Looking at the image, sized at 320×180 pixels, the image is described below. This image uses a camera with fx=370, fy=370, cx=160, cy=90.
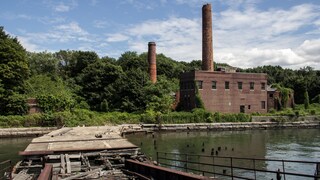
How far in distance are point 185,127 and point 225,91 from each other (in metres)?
14.0

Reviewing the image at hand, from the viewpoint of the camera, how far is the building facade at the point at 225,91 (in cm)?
6065

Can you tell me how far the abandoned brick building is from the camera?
199ft

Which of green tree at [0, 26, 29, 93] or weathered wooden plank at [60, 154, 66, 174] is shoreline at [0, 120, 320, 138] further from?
weathered wooden plank at [60, 154, 66, 174]

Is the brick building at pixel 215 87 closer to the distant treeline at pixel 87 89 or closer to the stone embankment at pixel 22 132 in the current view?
the distant treeline at pixel 87 89

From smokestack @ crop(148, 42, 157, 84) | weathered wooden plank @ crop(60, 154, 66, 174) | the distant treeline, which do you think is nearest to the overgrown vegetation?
the distant treeline

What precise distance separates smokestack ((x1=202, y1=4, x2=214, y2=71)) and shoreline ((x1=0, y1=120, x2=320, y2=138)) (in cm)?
1213

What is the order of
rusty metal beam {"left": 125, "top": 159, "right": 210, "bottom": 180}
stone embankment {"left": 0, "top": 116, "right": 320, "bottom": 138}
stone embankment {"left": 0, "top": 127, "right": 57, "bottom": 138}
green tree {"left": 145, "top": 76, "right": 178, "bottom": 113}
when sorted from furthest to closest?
green tree {"left": 145, "top": 76, "right": 178, "bottom": 113}
stone embankment {"left": 0, "top": 116, "right": 320, "bottom": 138}
stone embankment {"left": 0, "top": 127, "right": 57, "bottom": 138}
rusty metal beam {"left": 125, "top": 159, "right": 210, "bottom": 180}

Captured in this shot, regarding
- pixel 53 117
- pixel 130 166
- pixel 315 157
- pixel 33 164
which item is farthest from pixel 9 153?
pixel 315 157

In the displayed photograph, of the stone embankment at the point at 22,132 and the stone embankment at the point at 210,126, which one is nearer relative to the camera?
the stone embankment at the point at 22,132

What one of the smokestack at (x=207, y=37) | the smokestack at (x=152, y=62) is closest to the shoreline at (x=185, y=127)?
the smokestack at (x=207, y=37)

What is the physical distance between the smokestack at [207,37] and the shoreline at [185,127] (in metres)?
12.1

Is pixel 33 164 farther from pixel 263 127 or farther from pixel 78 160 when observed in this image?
pixel 263 127

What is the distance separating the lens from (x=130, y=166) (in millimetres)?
17047

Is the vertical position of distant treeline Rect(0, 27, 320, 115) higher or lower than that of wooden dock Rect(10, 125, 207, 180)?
higher
